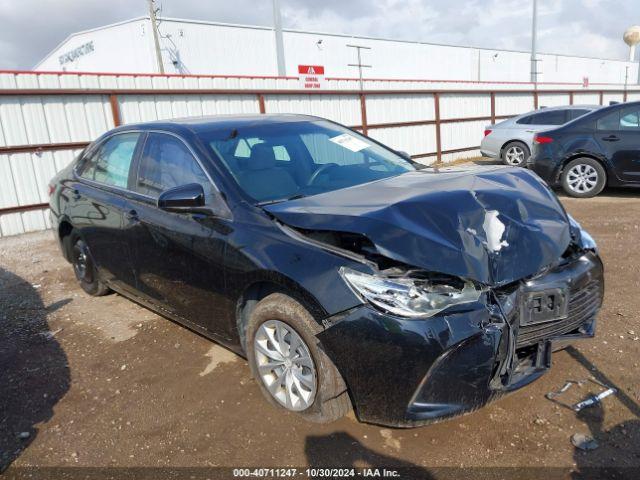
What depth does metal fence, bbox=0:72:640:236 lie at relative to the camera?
816cm

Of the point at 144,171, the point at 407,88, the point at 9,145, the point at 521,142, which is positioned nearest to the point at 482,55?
the point at 407,88

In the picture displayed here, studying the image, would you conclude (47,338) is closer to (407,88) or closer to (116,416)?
(116,416)

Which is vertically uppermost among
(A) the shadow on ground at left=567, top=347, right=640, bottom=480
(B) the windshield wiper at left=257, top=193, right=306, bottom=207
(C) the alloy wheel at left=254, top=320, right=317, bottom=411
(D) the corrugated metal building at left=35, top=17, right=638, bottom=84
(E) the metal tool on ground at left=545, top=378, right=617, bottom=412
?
(D) the corrugated metal building at left=35, top=17, right=638, bottom=84

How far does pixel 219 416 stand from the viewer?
2.83 meters

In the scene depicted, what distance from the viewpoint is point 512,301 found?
89.8 inches

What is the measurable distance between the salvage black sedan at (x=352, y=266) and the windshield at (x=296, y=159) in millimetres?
14

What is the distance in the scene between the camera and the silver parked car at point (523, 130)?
37.8ft

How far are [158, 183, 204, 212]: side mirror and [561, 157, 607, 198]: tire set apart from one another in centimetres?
716

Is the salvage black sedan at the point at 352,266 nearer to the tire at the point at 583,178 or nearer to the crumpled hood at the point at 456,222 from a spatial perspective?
the crumpled hood at the point at 456,222

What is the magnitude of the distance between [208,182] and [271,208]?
1.71ft

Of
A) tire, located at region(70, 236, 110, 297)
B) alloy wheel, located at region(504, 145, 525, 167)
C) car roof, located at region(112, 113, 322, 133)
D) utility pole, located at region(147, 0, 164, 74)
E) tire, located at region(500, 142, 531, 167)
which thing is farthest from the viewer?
utility pole, located at region(147, 0, 164, 74)

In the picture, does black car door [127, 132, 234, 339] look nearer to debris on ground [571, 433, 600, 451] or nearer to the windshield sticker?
the windshield sticker

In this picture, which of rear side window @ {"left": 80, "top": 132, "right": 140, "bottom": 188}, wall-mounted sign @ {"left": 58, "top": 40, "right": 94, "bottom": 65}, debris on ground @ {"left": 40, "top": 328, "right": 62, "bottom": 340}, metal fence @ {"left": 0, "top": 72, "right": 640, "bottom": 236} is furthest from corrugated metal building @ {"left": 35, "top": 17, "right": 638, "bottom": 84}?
debris on ground @ {"left": 40, "top": 328, "right": 62, "bottom": 340}

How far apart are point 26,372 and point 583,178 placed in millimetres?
8102
